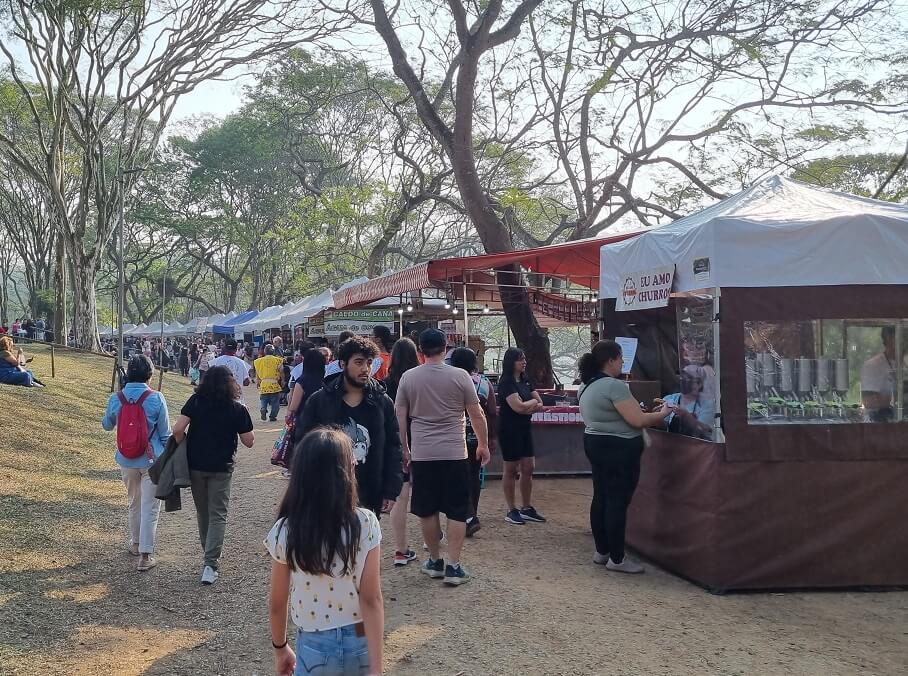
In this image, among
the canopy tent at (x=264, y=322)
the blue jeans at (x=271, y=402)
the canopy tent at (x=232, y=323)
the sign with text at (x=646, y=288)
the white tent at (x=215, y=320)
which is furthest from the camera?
the white tent at (x=215, y=320)

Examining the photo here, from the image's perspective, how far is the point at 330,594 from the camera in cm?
246

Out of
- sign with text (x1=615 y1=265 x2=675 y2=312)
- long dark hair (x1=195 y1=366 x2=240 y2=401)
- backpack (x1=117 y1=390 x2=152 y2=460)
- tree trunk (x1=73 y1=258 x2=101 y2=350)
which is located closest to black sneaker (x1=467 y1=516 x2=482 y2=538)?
sign with text (x1=615 y1=265 x2=675 y2=312)

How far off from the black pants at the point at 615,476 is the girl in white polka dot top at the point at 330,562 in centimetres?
367

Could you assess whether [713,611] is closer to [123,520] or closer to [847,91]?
[123,520]

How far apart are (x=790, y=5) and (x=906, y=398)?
10.4m

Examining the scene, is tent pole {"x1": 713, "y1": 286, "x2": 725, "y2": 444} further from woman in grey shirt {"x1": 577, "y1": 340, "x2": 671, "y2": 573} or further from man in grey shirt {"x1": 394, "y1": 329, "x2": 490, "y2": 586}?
man in grey shirt {"x1": 394, "y1": 329, "x2": 490, "y2": 586}

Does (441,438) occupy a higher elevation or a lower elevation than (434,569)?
higher

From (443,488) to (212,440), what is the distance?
1.63 m

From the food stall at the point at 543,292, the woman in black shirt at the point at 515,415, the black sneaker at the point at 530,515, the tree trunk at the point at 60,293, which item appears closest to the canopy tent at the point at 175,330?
the tree trunk at the point at 60,293

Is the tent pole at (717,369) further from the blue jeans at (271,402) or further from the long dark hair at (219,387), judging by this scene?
the blue jeans at (271,402)

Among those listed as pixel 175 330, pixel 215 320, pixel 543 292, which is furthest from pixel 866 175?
→ pixel 175 330

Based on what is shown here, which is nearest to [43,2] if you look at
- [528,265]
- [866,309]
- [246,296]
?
[528,265]

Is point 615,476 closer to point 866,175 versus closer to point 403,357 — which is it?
point 403,357

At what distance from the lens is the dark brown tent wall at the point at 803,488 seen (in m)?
5.45
